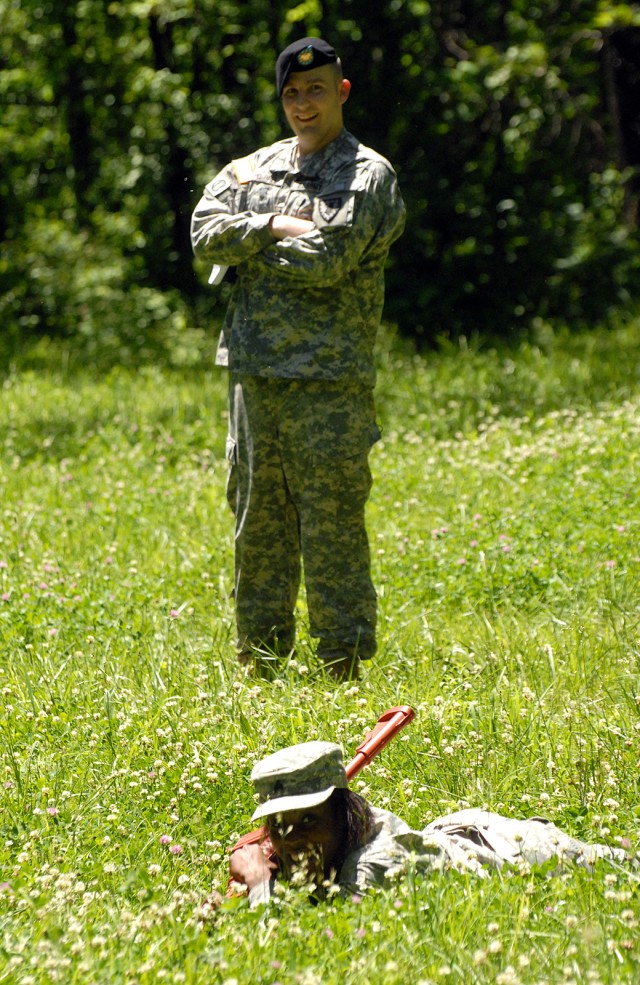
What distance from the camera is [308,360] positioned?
14.7 feet

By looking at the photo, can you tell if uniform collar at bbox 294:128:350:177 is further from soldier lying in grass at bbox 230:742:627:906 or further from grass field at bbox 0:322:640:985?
soldier lying in grass at bbox 230:742:627:906

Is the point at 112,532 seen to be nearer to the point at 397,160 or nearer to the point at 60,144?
the point at 397,160

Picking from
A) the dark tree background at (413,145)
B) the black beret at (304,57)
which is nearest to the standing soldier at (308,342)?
the black beret at (304,57)

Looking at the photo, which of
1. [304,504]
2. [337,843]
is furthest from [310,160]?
[337,843]

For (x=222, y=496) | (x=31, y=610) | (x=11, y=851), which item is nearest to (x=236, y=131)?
(x=222, y=496)

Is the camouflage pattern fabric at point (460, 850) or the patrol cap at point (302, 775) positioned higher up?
the patrol cap at point (302, 775)

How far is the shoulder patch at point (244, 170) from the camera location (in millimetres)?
4688

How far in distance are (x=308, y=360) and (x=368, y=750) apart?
60.8 inches

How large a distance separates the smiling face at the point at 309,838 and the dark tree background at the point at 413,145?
9.12 m

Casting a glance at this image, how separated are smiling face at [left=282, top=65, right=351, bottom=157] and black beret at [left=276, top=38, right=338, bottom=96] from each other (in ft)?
0.06

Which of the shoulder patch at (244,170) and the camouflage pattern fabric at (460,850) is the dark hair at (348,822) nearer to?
the camouflage pattern fabric at (460,850)

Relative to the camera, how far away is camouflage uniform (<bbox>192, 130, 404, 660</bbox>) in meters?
4.43

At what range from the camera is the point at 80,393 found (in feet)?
35.3

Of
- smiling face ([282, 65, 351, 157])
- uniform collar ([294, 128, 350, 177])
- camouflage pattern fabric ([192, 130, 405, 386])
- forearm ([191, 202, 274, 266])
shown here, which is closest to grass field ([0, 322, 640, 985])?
camouflage pattern fabric ([192, 130, 405, 386])
